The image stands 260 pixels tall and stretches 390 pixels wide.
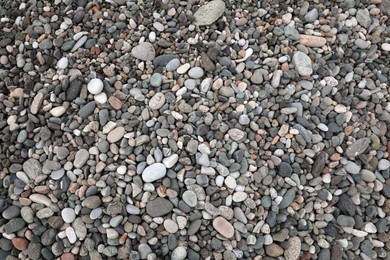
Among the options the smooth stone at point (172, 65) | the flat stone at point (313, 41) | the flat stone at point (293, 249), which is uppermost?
the smooth stone at point (172, 65)

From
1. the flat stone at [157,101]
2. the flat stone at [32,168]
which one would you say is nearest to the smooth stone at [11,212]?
the flat stone at [32,168]

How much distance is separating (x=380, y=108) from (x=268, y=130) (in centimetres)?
45

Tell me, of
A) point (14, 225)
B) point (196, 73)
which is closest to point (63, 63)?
point (196, 73)

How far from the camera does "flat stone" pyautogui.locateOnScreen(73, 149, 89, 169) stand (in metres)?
1.50

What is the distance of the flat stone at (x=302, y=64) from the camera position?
1.64 m

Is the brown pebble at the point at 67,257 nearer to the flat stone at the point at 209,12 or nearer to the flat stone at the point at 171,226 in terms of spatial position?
the flat stone at the point at 171,226

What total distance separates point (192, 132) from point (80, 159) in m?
0.38

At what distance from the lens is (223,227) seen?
4.71 ft

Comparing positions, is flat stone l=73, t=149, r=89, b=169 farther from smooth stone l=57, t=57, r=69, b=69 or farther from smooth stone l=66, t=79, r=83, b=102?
smooth stone l=57, t=57, r=69, b=69

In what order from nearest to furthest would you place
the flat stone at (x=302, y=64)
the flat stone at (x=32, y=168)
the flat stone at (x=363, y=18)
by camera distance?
1. the flat stone at (x=32, y=168)
2. the flat stone at (x=302, y=64)
3. the flat stone at (x=363, y=18)

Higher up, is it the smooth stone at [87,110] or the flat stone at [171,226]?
the smooth stone at [87,110]

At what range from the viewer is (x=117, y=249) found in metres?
1.44

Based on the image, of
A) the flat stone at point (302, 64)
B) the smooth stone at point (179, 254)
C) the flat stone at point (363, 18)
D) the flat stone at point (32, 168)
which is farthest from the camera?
the flat stone at point (363, 18)

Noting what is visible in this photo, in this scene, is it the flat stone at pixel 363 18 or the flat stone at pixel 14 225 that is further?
the flat stone at pixel 363 18
